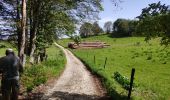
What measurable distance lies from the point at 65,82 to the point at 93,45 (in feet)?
217

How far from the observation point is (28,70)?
22.2m

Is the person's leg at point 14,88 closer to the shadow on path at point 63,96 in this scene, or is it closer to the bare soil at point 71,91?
the shadow on path at point 63,96

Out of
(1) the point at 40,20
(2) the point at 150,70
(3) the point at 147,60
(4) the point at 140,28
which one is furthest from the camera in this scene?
(3) the point at 147,60

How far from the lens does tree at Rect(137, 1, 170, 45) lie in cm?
1489

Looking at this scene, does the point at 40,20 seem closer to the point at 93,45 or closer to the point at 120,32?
the point at 93,45

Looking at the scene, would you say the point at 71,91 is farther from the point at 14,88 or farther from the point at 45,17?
the point at 45,17

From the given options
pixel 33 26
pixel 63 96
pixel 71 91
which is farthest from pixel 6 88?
pixel 33 26

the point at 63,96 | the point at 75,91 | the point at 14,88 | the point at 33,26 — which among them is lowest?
the point at 75,91

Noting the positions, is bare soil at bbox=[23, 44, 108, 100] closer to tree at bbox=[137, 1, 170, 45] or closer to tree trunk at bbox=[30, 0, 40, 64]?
tree at bbox=[137, 1, 170, 45]

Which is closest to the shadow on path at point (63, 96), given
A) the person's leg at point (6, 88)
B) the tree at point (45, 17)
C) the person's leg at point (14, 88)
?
the person's leg at point (14, 88)

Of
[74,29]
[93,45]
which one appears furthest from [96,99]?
[93,45]

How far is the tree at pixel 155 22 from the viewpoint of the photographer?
14891 millimetres

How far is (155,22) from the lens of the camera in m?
15.3

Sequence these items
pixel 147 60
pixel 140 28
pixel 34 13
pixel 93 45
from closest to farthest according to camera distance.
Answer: pixel 140 28 → pixel 34 13 → pixel 147 60 → pixel 93 45
